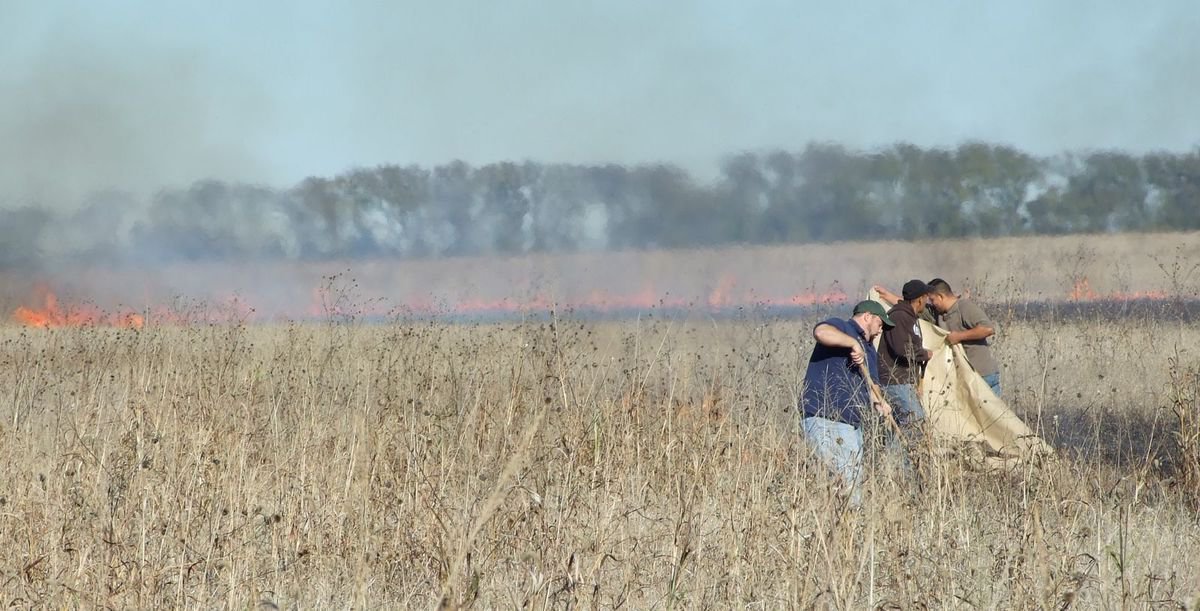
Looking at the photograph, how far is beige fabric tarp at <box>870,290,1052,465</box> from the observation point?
715 centimetres

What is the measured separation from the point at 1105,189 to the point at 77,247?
659 inches

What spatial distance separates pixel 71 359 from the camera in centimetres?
1127

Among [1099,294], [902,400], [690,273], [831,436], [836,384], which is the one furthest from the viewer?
[690,273]

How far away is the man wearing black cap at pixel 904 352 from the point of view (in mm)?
7254

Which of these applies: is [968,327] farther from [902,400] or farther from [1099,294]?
[1099,294]

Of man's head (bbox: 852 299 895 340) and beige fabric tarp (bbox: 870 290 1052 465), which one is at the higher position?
man's head (bbox: 852 299 895 340)

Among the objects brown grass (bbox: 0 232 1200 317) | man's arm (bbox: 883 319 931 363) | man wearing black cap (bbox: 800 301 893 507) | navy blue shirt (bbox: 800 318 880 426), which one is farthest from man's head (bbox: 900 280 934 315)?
brown grass (bbox: 0 232 1200 317)

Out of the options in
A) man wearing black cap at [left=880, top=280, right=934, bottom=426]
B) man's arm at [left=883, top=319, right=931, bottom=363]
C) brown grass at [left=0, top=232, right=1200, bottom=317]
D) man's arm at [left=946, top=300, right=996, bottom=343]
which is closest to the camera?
man wearing black cap at [left=880, top=280, right=934, bottom=426]

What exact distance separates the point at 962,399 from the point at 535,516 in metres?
4.02

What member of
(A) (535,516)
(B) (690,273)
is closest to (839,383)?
(A) (535,516)

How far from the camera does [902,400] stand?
7352mm

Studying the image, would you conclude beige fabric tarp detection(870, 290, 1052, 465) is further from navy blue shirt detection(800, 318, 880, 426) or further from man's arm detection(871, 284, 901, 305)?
navy blue shirt detection(800, 318, 880, 426)

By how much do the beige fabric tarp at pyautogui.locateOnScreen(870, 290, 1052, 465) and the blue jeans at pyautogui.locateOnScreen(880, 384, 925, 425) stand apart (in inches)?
3.0

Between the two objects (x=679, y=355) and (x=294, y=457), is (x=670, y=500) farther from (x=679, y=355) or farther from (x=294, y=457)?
(x=679, y=355)
